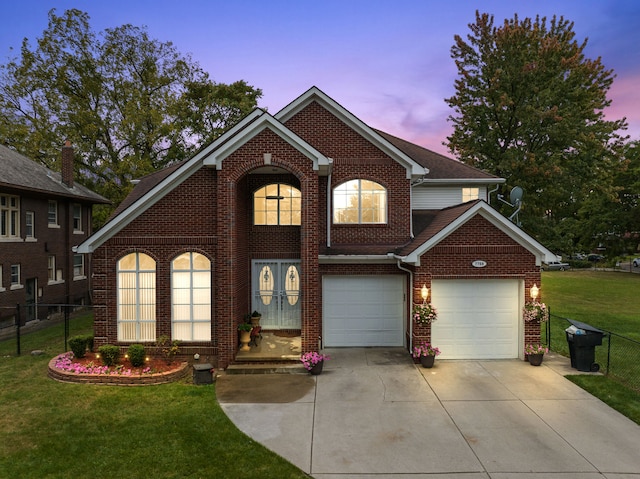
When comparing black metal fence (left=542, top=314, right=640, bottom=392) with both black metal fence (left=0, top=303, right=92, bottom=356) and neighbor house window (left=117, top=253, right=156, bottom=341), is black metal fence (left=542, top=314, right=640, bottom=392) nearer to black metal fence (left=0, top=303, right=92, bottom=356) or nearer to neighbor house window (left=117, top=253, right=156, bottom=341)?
neighbor house window (left=117, top=253, right=156, bottom=341)

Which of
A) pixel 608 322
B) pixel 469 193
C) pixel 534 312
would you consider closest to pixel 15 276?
pixel 469 193

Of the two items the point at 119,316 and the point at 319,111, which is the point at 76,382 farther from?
the point at 319,111

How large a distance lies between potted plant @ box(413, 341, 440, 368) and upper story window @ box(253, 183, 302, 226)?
5677 millimetres

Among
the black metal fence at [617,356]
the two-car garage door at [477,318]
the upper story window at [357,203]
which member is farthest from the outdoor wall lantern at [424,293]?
the black metal fence at [617,356]

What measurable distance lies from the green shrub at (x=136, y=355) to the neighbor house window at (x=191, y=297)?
3.77ft

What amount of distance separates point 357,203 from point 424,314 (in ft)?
15.4

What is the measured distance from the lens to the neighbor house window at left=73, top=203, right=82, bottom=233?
76.5 ft

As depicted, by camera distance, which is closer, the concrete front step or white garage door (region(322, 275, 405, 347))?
the concrete front step

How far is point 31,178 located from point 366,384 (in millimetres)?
20182

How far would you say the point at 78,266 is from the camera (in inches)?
929

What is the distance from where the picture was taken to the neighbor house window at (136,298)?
37.1 feet

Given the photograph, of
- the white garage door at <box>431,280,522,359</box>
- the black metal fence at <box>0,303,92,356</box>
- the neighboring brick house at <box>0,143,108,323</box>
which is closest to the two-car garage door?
the white garage door at <box>431,280,522,359</box>

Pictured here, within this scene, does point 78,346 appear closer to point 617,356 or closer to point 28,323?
point 28,323

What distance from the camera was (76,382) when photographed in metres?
9.88
